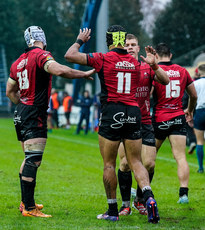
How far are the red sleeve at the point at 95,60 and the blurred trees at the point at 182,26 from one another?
3730 cm

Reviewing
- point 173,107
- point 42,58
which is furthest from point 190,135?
point 42,58

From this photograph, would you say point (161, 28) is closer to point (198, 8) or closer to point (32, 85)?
point (198, 8)

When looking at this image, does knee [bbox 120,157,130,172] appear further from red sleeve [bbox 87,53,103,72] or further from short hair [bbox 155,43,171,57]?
short hair [bbox 155,43,171,57]

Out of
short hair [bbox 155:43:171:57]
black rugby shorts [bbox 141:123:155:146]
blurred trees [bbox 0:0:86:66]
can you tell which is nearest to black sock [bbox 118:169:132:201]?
black rugby shorts [bbox 141:123:155:146]

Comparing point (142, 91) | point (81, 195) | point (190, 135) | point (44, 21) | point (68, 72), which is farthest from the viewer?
point (44, 21)

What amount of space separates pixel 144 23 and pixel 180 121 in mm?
44699

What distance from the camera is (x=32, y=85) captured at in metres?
6.16

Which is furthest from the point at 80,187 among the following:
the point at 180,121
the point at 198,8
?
the point at 198,8

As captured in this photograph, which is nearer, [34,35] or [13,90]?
[34,35]

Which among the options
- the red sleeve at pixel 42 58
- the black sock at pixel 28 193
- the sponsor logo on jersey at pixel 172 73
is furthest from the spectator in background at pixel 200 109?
the black sock at pixel 28 193

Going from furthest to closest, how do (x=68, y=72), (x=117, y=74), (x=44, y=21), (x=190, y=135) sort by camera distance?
(x=44, y=21) → (x=190, y=135) → (x=117, y=74) → (x=68, y=72)

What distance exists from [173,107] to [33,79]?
96.2 inches

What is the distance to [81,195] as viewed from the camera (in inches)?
309

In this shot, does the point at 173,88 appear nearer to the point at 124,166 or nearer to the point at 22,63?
the point at 124,166
